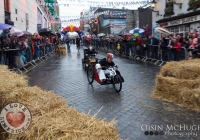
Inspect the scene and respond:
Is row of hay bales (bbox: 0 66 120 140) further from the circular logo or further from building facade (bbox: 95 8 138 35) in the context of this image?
building facade (bbox: 95 8 138 35)

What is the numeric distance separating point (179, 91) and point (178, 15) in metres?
17.7

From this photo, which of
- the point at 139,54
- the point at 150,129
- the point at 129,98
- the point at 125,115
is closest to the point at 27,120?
the point at 150,129

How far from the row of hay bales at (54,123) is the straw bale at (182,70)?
4.32 m

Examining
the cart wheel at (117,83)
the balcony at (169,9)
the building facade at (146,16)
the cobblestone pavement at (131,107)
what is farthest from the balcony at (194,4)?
the cart wheel at (117,83)

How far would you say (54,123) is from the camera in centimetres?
308

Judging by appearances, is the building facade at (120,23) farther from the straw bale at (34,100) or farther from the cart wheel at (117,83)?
the straw bale at (34,100)

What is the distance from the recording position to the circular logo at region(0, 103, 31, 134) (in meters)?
3.05

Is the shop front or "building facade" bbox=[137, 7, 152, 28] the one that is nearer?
the shop front

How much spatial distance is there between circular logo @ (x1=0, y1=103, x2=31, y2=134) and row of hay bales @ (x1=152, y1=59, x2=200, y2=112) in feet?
14.7

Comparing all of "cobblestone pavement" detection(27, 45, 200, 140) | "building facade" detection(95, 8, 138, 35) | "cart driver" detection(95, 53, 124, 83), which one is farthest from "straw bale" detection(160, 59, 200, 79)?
"building facade" detection(95, 8, 138, 35)

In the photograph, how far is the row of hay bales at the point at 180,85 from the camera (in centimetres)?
642

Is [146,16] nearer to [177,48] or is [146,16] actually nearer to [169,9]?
[169,9]

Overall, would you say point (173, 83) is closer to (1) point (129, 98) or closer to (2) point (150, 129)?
(1) point (129, 98)

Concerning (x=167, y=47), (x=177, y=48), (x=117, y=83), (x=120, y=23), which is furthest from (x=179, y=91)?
(x=120, y=23)
